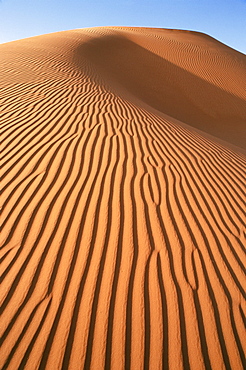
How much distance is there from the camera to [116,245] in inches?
90.0

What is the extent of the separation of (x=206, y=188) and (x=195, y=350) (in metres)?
2.19

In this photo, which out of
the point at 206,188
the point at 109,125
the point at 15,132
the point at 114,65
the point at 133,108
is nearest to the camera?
the point at 206,188

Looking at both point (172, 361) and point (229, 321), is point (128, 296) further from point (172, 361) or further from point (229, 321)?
point (229, 321)

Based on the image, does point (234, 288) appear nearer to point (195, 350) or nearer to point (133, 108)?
point (195, 350)

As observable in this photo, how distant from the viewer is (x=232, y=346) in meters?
1.71

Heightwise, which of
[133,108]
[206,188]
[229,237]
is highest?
[133,108]

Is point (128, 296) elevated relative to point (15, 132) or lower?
lower

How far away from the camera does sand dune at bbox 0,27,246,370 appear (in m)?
1.64

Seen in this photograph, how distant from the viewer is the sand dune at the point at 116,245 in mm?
1638

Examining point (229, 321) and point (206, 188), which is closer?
point (229, 321)

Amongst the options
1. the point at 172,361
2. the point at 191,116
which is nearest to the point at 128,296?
the point at 172,361

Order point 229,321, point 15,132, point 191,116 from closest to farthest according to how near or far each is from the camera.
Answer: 1. point 229,321
2. point 15,132
3. point 191,116

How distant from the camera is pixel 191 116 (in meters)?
11.8

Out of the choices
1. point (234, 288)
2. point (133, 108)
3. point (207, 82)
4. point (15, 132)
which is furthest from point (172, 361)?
point (207, 82)
